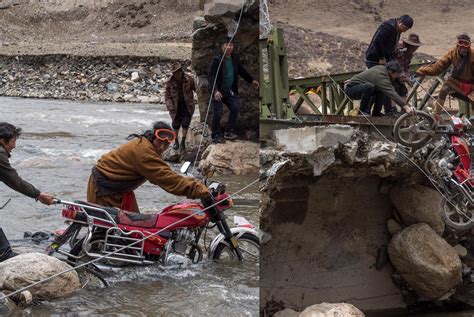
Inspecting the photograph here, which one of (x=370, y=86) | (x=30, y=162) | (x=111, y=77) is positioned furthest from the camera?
(x=111, y=77)

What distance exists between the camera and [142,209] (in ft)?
21.8

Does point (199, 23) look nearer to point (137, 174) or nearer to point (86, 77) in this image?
point (137, 174)

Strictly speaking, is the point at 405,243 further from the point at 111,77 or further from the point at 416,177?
the point at 111,77

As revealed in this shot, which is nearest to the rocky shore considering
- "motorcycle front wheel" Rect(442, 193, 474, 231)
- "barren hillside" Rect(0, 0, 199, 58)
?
"barren hillside" Rect(0, 0, 199, 58)

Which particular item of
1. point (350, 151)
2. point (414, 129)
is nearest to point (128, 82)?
point (350, 151)

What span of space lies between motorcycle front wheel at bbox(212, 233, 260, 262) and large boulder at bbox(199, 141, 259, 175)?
10.4 ft

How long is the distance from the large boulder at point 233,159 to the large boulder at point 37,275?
380 cm

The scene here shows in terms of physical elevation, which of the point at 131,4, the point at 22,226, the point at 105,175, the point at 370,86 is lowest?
the point at 131,4

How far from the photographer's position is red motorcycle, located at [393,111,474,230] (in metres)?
4.36

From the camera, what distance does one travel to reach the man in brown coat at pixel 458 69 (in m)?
4.27

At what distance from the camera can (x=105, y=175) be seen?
4973 millimetres

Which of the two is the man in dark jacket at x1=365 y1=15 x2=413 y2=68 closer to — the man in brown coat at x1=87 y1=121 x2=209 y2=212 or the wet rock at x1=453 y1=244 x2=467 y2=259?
the man in brown coat at x1=87 y1=121 x2=209 y2=212

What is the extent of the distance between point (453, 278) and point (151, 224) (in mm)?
2106

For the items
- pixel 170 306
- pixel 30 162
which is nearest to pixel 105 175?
pixel 170 306
